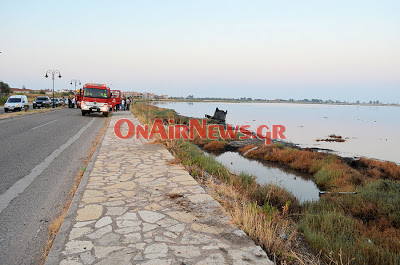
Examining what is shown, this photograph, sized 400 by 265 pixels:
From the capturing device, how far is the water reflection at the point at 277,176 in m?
9.88

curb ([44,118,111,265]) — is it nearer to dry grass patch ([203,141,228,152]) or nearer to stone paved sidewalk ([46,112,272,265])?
stone paved sidewalk ([46,112,272,265])

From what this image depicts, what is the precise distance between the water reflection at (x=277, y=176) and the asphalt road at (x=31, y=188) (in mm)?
5250

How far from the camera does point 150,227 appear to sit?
11.8 feet

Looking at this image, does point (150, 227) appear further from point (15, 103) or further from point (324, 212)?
point (15, 103)

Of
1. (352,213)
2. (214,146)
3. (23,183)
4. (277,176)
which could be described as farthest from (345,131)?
(23,183)

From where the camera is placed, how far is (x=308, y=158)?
14461 mm

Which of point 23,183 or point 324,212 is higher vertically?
point 23,183

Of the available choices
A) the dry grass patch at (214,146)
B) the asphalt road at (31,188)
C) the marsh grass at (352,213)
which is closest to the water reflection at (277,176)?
the marsh grass at (352,213)

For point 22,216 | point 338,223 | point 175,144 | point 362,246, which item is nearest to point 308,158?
point 175,144

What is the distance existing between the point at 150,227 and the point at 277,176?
943 centimetres

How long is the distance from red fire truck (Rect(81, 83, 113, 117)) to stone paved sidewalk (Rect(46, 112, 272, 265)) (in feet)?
66.3

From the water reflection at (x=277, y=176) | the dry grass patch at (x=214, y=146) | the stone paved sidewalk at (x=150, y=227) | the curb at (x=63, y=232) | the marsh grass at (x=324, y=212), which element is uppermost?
the stone paved sidewalk at (x=150, y=227)

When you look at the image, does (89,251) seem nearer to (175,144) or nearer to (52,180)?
(52,180)

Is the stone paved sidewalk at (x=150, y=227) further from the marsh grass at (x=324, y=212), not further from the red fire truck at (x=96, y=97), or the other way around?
the red fire truck at (x=96, y=97)
